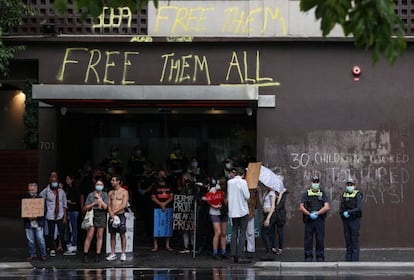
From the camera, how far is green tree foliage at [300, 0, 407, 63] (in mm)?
6270

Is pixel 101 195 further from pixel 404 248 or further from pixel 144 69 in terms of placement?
pixel 404 248

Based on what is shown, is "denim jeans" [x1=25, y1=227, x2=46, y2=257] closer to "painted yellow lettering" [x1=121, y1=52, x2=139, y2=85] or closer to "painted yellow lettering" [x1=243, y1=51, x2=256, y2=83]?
"painted yellow lettering" [x1=121, y1=52, x2=139, y2=85]

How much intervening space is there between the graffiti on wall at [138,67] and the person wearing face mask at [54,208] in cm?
282

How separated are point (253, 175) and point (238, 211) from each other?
1325 millimetres

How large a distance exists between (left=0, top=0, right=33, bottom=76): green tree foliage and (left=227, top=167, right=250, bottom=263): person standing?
226 inches

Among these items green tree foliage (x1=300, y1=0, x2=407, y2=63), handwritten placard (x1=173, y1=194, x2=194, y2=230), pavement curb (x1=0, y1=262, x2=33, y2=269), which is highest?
green tree foliage (x1=300, y1=0, x2=407, y2=63)

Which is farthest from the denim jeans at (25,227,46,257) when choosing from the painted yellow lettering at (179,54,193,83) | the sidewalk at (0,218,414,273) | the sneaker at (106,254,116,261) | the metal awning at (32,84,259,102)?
the painted yellow lettering at (179,54,193,83)

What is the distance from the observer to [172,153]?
19531mm

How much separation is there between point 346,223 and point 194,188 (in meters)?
3.44

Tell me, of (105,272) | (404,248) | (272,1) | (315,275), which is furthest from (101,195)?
(404,248)

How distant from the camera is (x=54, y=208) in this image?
15664 mm

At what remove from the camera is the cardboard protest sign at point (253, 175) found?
50.8ft

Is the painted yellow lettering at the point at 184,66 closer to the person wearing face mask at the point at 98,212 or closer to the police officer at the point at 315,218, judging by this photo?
the person wearing face mask at the point at 98,212

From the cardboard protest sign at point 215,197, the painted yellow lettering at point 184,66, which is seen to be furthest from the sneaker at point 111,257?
the painted yellow lettering at point 184,66
